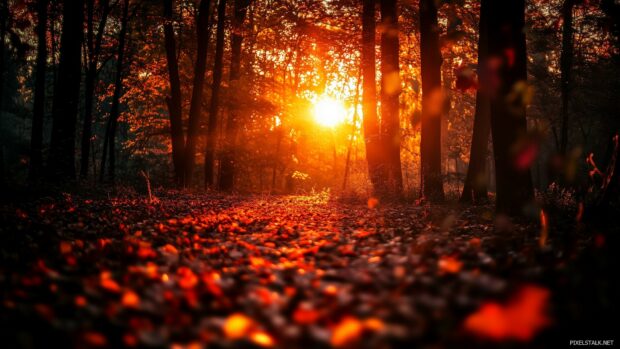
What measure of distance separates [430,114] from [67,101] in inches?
369

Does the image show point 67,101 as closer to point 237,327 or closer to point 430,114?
point 430,114

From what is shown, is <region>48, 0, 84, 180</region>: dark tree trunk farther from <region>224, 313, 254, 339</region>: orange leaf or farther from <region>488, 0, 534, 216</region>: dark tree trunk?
<region>224, 313, 254, 339</region>: orange leaf

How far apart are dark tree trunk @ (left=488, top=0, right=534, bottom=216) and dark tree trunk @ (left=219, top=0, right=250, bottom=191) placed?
13.3 m

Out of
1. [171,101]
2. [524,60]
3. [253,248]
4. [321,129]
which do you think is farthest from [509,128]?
[321,129]

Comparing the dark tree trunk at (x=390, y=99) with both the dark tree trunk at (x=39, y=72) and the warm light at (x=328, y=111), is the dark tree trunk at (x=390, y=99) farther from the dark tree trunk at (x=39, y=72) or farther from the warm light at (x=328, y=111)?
the warm light at (x=328, y=111)

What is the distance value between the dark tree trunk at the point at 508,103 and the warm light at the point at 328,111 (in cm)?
1840

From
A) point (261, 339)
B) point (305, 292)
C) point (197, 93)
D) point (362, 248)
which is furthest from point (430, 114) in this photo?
point (261, 339)

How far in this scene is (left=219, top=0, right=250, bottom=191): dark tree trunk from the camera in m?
18.8

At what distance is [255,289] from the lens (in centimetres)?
292

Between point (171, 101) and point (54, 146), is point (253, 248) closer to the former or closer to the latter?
point (54, 146)

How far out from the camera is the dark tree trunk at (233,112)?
61.6ft

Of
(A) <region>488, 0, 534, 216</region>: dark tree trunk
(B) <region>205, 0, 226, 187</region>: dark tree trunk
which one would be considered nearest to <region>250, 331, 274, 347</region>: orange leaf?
(A) <region>488, 0, 534, 216</region>: dark tree trunk

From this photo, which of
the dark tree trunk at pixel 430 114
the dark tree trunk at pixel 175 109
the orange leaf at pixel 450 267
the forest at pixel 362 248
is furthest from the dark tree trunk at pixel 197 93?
the orange leaf at pixel 450 267

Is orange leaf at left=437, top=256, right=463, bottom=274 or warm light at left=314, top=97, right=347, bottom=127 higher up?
warm light at left=314, top=97, right=347, bottom=127
